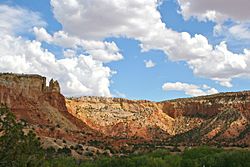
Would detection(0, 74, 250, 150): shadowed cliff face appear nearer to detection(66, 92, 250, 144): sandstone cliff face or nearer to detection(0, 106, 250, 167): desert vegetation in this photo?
detection(66, 92, 250, 144): sandstone cliff face

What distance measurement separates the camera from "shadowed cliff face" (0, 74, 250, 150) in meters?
78.9

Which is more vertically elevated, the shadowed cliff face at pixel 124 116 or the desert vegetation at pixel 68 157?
the shadowed cliff face at pixel 124 116

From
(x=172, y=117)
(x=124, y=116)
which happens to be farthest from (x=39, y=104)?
(x=172, y=117)

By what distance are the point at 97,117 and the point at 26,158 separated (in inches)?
3514

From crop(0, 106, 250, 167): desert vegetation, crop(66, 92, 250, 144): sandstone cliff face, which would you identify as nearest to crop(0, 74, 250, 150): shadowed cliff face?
crop(66, 92, 250, 144): sandstone cliff face

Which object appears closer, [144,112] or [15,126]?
[15,126]

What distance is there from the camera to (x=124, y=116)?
10912 cm

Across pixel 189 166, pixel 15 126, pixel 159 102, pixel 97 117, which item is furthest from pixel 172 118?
pixel 15 126

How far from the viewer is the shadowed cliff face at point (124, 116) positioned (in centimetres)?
7888

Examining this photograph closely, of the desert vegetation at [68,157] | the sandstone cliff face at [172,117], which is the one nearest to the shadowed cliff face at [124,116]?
the sandstone cliff face at [172,117]

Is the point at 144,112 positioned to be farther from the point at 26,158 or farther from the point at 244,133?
the point at 26,158

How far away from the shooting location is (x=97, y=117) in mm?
104812

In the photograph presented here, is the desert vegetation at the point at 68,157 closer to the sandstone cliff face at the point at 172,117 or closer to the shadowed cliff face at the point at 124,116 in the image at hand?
the shadowed cliff face at the point at 124,116

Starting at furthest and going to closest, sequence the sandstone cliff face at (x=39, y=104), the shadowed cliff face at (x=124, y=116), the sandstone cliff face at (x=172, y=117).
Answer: the sandstone cliff face at (x=172, y=117) < the shadowed cliff face at (x=124, y=116) < the sandstone cliff face at (x=39, y=104)
